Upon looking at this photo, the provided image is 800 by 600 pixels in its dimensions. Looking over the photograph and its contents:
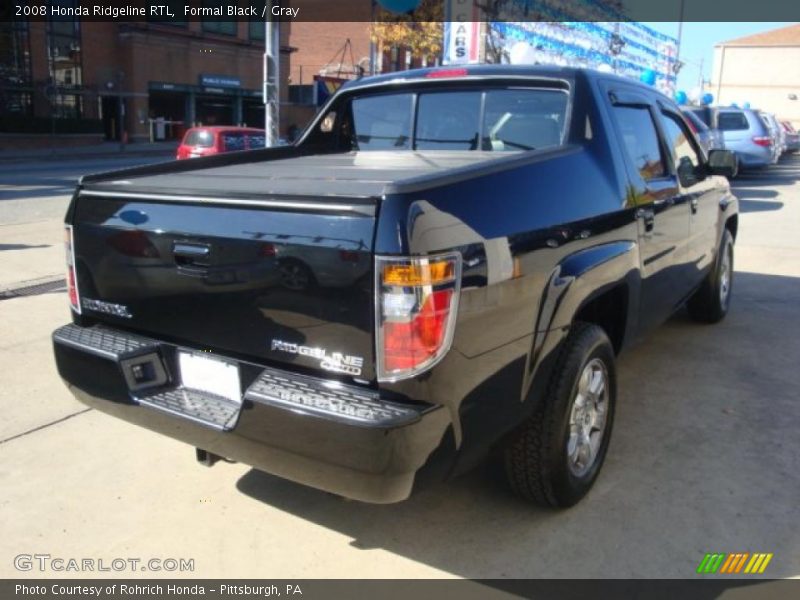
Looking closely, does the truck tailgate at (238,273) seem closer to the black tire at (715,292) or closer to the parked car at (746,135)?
the black tire at (715,292)

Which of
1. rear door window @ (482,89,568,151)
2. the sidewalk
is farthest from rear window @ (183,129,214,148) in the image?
rear door window @ (482,89,568,151)

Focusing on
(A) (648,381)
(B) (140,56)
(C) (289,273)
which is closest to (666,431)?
(A) (648,381)

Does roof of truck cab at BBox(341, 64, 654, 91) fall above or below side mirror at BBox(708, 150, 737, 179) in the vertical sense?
above

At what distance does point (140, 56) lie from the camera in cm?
3625

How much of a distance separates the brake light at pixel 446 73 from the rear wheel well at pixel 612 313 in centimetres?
142

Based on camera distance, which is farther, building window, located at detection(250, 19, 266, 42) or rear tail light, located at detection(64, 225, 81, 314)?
building window, located at detection(250, 19, 266, 42)

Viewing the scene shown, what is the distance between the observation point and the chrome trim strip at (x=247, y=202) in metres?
2.29

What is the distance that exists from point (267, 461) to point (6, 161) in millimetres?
28220

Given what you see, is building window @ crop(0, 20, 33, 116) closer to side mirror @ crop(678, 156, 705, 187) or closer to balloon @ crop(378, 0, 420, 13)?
balloon @ crop(378, 0, 420, 13)

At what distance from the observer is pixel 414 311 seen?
7.39 ft

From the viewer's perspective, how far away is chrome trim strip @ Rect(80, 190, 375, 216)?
2.29m

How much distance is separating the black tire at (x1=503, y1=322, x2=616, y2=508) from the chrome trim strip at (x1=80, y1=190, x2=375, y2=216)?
1.14 metres

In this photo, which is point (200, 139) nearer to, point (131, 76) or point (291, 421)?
point (291, 421)

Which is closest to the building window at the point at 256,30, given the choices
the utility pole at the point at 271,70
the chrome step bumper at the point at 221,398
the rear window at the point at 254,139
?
the rear window at the point at 254,139
